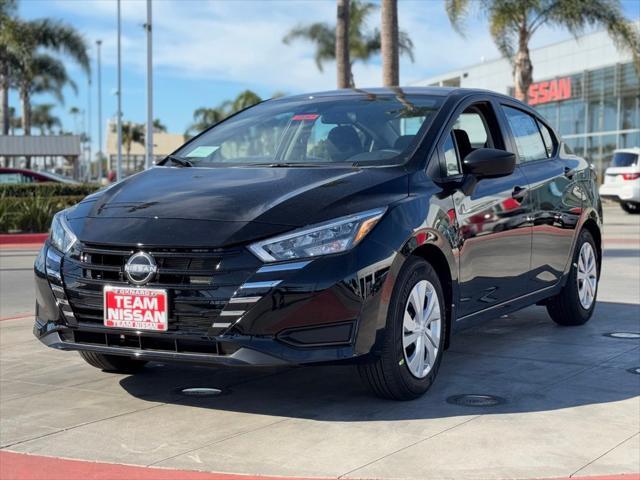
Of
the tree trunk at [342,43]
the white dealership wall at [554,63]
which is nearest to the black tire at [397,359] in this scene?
the tree trunk at [342,43]

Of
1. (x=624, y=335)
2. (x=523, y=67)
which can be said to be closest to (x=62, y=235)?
(x=624, y=335)

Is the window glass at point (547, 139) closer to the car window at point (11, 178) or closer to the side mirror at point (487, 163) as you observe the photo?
the side mirror at point (487, 163)

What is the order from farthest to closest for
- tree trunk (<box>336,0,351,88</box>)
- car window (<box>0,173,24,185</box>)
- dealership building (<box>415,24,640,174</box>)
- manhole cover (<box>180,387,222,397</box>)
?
dealership building (<box>415,24,640,174</box>), car window (<box>0,173,24,185</box>), tree trunk (<box>336,0,351,88</box>), manhole cover (<box>180,387,222,397</box>)

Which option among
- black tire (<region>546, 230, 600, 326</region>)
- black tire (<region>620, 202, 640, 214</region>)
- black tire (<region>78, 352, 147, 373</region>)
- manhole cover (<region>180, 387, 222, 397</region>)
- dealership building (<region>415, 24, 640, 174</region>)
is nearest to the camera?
manhole cover (<region>180, 387, 222, 397</region>)

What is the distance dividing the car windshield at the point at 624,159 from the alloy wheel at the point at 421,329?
77.2 ft

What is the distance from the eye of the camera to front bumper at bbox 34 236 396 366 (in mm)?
4348

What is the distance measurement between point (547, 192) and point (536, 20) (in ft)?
77.9

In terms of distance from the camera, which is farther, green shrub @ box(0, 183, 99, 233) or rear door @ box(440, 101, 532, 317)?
green shrub @ box(0, 183, 99, 233)

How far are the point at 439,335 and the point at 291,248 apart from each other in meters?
1.16

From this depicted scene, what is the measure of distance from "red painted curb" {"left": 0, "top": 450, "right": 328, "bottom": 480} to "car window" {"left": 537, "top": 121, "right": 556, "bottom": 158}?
13.3 ft

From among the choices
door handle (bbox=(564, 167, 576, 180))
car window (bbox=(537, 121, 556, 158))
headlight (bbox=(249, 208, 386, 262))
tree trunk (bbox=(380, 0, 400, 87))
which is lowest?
headlight (bbox=(249, 208, 386, 262))

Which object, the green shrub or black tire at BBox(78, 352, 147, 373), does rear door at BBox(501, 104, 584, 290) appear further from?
the green shrub

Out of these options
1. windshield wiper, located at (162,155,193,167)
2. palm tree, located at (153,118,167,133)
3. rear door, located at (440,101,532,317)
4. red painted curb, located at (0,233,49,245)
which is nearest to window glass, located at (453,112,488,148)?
rear door, located at (440,101,532,317)

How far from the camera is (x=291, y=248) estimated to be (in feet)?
14.5
